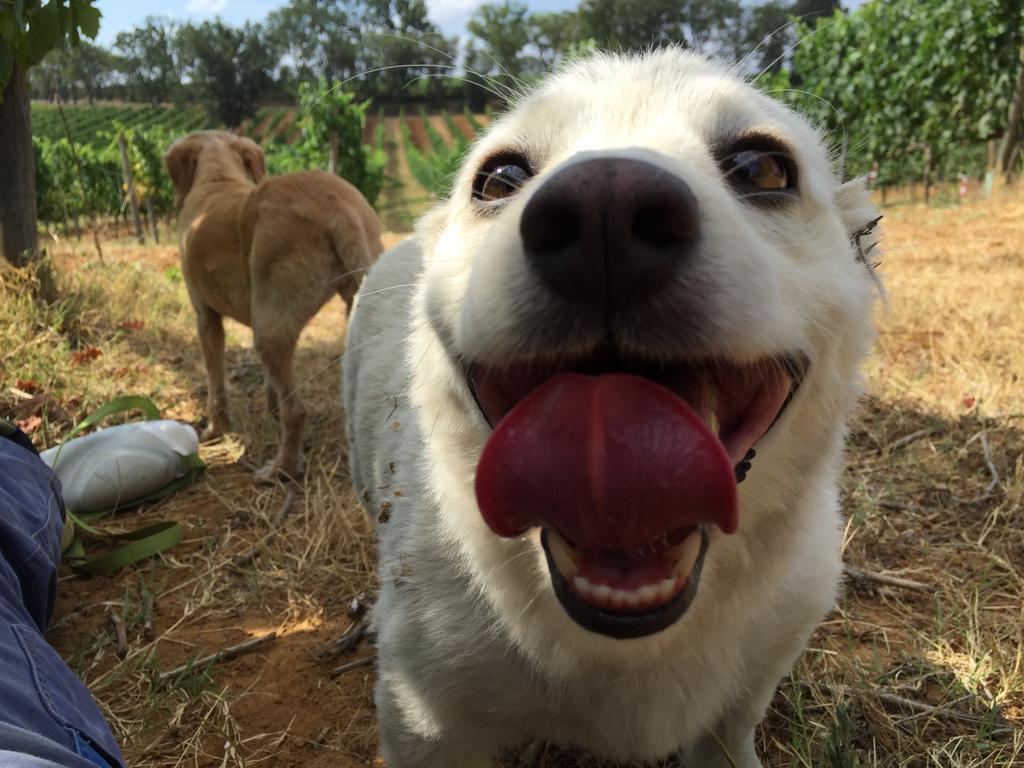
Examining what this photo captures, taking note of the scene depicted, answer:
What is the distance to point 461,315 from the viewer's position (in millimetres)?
1289

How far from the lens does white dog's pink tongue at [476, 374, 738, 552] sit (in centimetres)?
104

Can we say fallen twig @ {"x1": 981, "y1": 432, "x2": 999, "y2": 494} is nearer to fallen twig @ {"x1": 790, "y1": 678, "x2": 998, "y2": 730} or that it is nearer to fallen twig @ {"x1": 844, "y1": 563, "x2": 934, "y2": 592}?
fallen twig @ {"x1": 844, "y1": 563, "x2": 934, "y2": 592}

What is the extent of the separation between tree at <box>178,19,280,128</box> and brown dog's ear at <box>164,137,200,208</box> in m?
72.8

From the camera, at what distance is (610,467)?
1046mm

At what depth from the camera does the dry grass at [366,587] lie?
2145 mm

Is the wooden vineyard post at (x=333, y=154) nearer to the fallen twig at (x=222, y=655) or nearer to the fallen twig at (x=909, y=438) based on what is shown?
the fallen twig at (x=909, y=438)

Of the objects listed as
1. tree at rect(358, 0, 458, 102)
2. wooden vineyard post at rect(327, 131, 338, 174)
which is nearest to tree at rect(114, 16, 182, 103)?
tree at rect(358, 0, 458, 102)

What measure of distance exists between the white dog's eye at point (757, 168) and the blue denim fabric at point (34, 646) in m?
1.74

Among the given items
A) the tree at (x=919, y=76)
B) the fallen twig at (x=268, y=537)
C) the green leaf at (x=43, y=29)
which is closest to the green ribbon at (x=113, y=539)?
the fallen twig at (x=268, y=537)

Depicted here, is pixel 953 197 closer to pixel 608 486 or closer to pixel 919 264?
pixel 919 264

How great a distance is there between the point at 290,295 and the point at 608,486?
3.66 metres

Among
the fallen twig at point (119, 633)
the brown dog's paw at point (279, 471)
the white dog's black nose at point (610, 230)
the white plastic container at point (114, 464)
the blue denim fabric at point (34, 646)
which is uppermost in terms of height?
the white dog's black nose at point (610, 230)

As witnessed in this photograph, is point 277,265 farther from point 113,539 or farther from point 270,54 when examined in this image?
point 270,54

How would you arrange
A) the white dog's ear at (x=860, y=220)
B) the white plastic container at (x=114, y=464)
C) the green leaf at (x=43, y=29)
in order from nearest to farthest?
1. the white dog's ear at (x=860, y=220)
2. the green leaf at (x=43, y=29)
3. the white plastic container at (x=114, y=464)
